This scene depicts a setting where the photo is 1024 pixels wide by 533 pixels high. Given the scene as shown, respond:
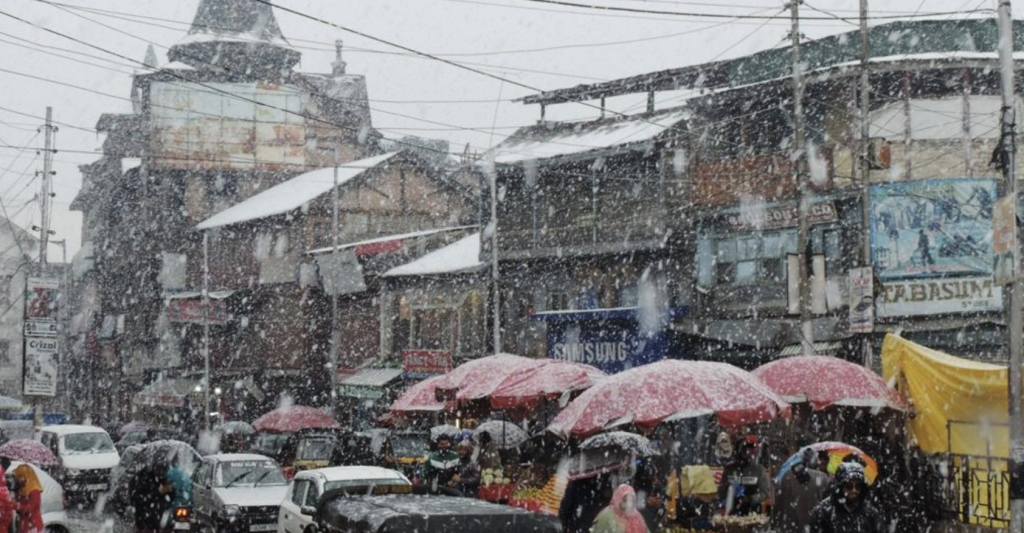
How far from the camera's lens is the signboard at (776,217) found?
2809cm

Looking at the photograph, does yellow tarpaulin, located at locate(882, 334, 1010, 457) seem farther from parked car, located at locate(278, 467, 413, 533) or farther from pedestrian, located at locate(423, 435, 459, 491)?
pedestrian, located at locate(423, 435, 459, 491)

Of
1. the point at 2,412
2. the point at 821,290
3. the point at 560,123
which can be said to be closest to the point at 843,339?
the point at 821,290

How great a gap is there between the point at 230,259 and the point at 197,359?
16.4ft

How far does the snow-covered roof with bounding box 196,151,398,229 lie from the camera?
48.4 metres

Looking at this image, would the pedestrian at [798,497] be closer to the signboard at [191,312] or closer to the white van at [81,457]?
the white van at [81,457]

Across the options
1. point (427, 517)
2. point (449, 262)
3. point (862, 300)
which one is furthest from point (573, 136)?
point (427, 517)

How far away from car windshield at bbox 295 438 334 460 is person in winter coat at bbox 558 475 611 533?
53.9 ft

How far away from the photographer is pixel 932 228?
26.3m

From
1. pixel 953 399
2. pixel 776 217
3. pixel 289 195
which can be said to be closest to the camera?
pixel 953 399

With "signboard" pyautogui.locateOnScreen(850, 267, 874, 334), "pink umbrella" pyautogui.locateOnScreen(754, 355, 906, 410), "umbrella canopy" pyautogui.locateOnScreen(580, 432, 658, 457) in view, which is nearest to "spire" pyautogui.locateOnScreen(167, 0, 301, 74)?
"signboard" pyautogui.locateOnScreen(850, 267, 874, 334)

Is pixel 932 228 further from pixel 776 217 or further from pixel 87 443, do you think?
pixel 87 443

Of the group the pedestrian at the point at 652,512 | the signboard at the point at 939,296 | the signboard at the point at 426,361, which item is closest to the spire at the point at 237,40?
the signboard at the point at 426,361

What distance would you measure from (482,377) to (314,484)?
4.67 m

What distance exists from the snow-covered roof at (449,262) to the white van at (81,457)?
12860 millimetres
